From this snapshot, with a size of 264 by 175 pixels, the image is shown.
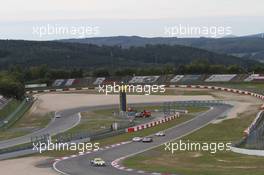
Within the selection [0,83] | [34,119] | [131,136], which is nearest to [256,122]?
[131,136]

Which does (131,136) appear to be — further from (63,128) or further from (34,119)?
(34,119)

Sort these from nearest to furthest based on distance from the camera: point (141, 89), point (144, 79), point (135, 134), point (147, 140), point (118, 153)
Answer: point (118, 153)
point (147, 140)
point (135, 134)
point (141, 89)
point (144, 79)

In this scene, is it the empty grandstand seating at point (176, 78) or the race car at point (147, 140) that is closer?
the race car at point (147, 140)

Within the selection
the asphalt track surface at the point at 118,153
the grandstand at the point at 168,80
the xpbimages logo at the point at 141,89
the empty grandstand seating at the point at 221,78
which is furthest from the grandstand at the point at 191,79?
the asphalt track surface at the point at 118,153

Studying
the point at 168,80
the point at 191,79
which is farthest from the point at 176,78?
the point at 191,79

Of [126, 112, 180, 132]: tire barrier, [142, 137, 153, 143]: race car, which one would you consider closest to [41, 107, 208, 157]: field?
[126, 112, 180, 132]: tire barrier

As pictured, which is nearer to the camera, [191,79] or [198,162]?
[198,162]

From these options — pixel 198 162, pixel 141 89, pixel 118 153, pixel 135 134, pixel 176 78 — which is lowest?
pixel 118 153

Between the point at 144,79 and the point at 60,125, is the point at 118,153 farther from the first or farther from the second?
the point at 144,79

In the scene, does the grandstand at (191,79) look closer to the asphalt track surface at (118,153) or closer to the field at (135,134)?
the field at (135,134)

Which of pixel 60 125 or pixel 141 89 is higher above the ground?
pixel 141 89
